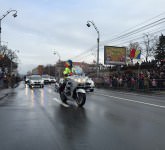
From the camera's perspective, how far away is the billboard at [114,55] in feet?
157

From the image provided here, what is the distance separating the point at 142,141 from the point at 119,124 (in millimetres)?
2052

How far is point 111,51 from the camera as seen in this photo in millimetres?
48531

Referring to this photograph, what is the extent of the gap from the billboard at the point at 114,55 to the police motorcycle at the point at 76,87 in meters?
33.8

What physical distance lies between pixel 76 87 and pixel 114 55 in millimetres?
35968

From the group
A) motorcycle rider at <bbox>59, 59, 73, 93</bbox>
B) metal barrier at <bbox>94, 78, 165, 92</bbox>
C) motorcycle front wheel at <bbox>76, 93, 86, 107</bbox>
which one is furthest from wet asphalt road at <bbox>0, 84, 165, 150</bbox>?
metal barrier at <bbox>94, 78, 165, 92</bbox>

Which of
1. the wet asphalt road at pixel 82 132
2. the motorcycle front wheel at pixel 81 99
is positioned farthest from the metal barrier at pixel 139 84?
the wet asphalt road at pixel 82 132

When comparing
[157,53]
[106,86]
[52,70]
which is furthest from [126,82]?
[52,70]

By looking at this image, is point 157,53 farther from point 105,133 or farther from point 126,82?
point 105,133

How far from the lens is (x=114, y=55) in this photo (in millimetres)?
48500

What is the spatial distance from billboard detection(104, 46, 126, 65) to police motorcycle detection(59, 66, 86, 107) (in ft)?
111

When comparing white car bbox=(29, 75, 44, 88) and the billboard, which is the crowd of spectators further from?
the billboard

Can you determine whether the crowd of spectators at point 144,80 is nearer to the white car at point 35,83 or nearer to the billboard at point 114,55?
the white car at point 35,83

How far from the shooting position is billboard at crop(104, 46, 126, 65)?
4797 cm

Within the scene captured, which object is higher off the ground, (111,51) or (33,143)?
(111,51)
